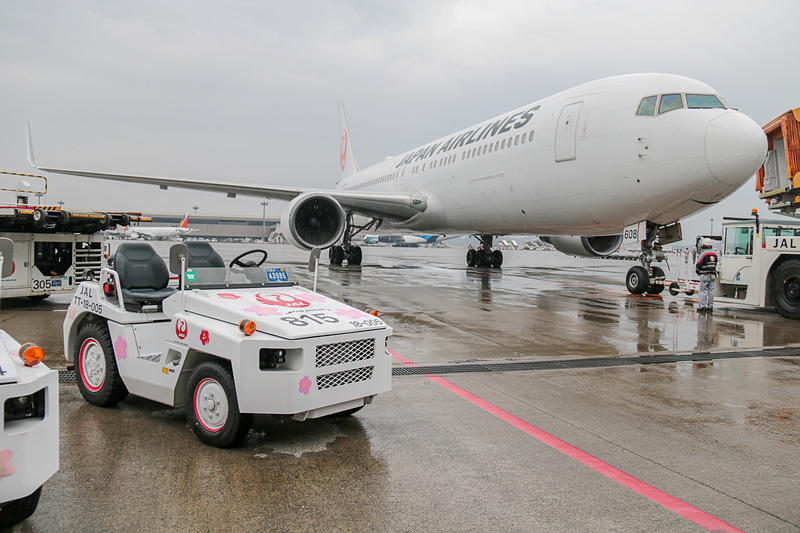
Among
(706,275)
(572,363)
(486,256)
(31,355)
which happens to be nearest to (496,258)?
(486,256)

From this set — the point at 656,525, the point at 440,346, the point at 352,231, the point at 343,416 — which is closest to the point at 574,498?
the point at 656,525

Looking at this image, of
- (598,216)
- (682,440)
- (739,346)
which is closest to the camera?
(682,440)

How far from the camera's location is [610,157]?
417 inches

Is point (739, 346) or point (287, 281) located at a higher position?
point (287, 281)

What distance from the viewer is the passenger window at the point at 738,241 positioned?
11.3 metres

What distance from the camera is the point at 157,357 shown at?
3994 mm

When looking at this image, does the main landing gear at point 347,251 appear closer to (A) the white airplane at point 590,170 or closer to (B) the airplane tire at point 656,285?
(A) the white airplane at point 590,170

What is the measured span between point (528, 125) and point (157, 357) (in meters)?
10.7

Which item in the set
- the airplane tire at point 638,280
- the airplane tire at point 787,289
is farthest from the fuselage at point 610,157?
the airplane tire at point 787,289

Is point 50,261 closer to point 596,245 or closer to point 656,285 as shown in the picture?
point 656,285

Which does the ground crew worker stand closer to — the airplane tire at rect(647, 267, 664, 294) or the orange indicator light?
the airplane tire at rect(647, 267, 664, 294)

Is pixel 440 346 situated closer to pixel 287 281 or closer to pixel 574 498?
pixel 287 281

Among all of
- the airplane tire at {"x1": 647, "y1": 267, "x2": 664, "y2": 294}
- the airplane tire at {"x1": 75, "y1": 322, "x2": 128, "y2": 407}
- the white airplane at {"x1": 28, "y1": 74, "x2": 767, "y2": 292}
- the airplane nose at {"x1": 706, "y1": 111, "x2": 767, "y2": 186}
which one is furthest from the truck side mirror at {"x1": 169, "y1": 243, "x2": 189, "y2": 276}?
the airplane tire at {"x1": 647, "y1": 267, "x2": 664, "y2": 294}

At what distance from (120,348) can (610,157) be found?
931 centimetres
